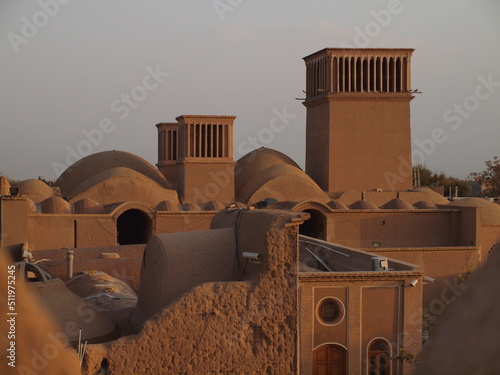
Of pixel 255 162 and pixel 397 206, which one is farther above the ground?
pixel 255 162


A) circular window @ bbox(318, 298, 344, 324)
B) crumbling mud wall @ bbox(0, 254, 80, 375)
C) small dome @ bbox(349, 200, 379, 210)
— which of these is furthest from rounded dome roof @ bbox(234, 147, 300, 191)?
crumbling mud wall @ bbox(0, 254, 80, 375)

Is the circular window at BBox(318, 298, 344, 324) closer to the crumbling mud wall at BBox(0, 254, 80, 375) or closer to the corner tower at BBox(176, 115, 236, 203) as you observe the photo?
the crumbling mud wall at BBox(0, 254, 80, 375)

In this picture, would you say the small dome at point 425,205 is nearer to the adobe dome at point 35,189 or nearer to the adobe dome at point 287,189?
the adobe dome at point 287,189

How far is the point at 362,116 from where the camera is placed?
31562mm

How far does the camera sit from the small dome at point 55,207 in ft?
82.4

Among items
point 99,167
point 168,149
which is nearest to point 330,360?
point 99,167

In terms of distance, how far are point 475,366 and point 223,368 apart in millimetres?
9226

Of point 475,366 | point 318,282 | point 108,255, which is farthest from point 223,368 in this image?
point 108,255

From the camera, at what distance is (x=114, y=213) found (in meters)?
24.6

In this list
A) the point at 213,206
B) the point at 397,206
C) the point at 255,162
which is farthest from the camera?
the point at 255,162

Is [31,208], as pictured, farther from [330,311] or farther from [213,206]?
[330,311]

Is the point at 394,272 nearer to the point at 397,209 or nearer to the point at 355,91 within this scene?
the point at 397,209

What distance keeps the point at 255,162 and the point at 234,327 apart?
952 inches

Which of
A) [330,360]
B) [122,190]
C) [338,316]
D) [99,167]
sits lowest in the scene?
[330,360]
